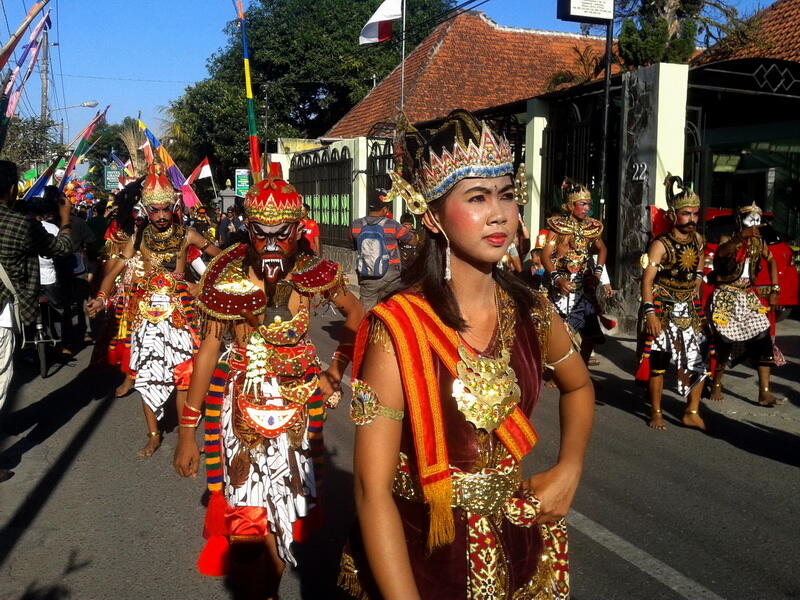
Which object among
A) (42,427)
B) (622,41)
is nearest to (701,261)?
(42,427)

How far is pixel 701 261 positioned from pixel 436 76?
2025 centimetres

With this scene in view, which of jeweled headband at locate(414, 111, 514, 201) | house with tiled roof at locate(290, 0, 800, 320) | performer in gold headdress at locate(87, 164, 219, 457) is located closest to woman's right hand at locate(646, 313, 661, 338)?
house with tiled roof at locate(290, 0, 800, 320)

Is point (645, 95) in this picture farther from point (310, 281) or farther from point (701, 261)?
point (310, 281)

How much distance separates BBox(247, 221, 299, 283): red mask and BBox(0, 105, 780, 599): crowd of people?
0.01 metres

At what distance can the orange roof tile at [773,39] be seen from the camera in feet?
52.3

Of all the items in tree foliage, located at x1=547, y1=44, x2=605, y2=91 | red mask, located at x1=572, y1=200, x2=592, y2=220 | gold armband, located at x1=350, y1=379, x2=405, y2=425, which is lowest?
gold armband, located at x1=350, y1=379, x2=405, y2=425

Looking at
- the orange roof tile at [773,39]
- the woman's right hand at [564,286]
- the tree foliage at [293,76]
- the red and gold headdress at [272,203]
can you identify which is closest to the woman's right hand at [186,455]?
the red and gold headdress at [272,203]

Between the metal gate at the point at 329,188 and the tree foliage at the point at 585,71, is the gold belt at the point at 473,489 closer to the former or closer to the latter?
the tree foliage at the point at 585,71

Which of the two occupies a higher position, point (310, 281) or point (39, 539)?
point (310, 281)

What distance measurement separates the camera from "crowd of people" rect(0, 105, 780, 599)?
2.03 metres

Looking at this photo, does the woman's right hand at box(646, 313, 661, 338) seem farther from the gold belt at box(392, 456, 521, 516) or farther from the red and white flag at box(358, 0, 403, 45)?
the red and white flag at box(358, 0, 403, 45)

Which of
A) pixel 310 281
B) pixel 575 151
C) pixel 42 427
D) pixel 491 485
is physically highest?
pixel 575 151

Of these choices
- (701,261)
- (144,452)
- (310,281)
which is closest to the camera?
(310,281)

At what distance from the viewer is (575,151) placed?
43.7 feet
